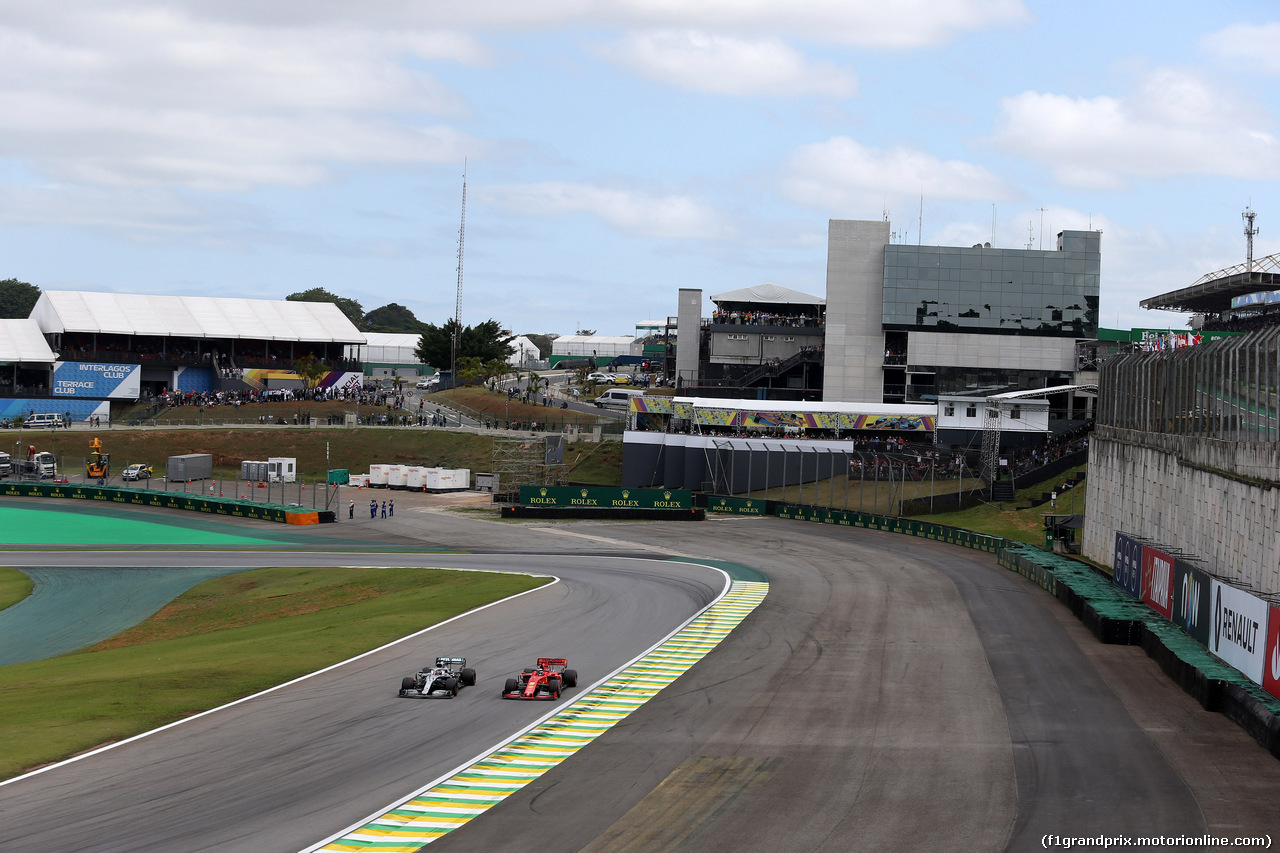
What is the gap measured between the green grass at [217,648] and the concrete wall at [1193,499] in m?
23.4

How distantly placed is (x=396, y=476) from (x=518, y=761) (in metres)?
69.9

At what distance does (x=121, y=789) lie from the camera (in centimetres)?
2000

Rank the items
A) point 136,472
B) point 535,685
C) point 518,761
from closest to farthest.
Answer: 1. point 518,761
2. point 535,685
3. point 136,472

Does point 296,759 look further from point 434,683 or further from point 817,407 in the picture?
point 817,407

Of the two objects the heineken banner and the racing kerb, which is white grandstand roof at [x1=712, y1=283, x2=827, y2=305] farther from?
the racing kerb

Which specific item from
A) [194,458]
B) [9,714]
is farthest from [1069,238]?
[9,714]

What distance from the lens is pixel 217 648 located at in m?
35.2

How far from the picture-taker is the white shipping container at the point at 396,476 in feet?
294

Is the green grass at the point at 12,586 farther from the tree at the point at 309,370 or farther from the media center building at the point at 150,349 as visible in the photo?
the tree at the point at 309,370

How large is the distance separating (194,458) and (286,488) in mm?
8258

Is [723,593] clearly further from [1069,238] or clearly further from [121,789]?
[1069,238]

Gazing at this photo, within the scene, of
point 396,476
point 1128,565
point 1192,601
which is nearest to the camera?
point 1192,601

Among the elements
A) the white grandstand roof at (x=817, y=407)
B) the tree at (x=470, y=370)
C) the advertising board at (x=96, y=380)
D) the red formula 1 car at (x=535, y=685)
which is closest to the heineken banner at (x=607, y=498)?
the white grandstand roof at (x=817, y=407)

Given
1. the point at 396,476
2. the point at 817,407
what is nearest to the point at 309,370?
the point at 396,476
